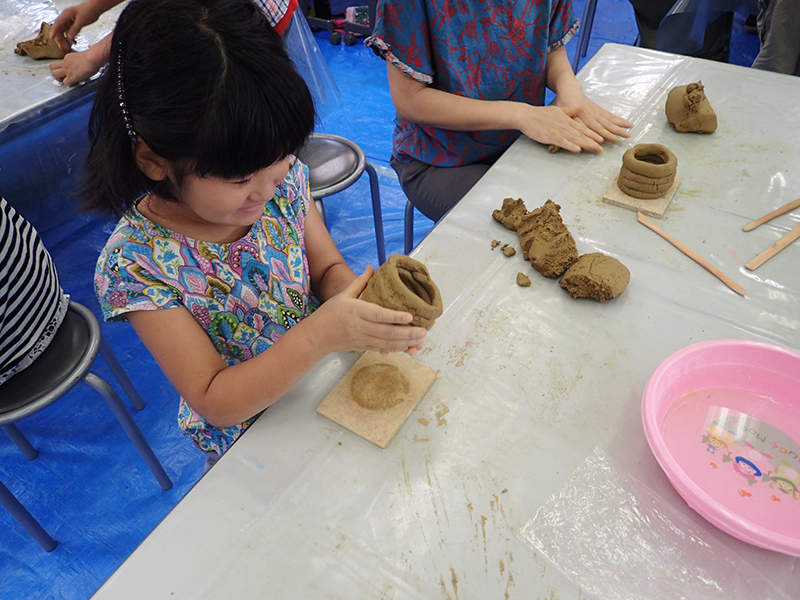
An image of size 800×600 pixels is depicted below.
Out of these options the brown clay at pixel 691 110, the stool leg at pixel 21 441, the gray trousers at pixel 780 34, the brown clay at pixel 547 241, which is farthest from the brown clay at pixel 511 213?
the gray trousers at pixel 780 34

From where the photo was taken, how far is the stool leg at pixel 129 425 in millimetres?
1385

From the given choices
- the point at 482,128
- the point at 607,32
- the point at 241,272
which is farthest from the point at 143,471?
the point at 607,32

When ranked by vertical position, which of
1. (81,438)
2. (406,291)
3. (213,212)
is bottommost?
(81,438)

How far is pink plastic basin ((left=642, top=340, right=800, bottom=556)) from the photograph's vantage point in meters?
0.78

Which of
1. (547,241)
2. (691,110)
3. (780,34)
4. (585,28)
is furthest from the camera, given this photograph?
(585,28)

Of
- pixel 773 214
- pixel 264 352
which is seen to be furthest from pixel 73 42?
pixel 773 214

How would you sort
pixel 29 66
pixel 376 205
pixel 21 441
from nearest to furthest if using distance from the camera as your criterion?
pixel 21 441
pixel 29 66
pixel 376 205

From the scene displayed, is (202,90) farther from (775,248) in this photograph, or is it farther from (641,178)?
(775,248)

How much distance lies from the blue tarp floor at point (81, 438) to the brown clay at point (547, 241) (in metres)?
0.96

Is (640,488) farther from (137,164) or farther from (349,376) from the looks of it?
(137,164)

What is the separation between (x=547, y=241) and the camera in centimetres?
116

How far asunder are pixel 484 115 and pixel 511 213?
47 centimetres

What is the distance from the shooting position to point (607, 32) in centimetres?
430

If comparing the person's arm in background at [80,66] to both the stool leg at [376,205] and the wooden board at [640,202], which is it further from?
the wooden board at [640,202]
